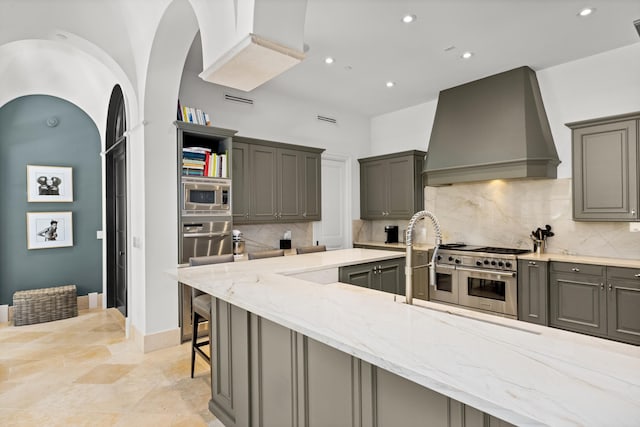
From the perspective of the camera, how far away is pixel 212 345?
7.61 ft

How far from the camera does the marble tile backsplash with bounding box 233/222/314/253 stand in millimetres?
4867

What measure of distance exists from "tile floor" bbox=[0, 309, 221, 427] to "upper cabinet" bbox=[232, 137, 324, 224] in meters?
1.86

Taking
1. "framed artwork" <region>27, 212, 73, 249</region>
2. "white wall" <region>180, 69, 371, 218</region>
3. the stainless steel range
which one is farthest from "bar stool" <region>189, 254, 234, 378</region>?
"framed artwork" <region>27, 212, 73, 249</region>

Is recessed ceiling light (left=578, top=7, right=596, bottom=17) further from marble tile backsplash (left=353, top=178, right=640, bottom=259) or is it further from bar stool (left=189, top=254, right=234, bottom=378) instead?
bar stool (left=189, top=254, right=234, bottom=378)

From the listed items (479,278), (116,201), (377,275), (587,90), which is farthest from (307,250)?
(587,90)

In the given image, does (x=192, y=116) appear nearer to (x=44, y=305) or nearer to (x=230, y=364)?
(x=230, y=364)

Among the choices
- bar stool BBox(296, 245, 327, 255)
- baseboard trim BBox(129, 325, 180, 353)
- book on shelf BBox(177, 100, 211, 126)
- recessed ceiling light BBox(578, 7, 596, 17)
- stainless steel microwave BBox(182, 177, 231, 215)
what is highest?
recessed ceiling light BBox(578, 7, 596, 17)

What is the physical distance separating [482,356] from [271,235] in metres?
4.29

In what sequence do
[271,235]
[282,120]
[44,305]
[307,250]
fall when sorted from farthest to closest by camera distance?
[282,120] < [271,235] < [44,305] < [307,250]

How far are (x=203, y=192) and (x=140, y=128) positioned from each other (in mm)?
906

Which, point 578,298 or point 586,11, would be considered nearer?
point 586,11

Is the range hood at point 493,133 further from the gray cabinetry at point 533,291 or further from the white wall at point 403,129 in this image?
the gray cabinetry at point 533,291

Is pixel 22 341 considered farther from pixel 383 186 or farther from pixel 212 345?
pixel 383 186

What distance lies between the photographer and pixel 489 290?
423cm
